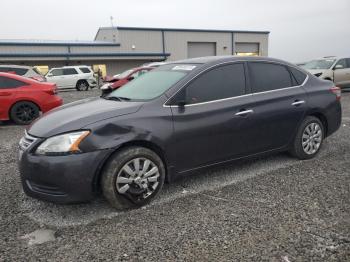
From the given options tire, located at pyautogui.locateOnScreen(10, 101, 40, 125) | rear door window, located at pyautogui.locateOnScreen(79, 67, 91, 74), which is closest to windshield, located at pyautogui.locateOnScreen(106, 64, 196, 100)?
tire, located at pyautogui.locateOnScreen(10, 101, 40, 125)

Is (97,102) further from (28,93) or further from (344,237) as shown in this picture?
(28,93)

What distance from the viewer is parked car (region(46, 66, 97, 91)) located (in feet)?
70.6

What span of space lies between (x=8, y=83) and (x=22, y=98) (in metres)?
0.51

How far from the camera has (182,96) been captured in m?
3.82

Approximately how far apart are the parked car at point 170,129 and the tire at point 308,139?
0.05ft

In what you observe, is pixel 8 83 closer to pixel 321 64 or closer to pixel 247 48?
pixel 321 64

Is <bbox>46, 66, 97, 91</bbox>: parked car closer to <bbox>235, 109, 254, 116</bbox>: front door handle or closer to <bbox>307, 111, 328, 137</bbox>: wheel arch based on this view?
<bbox>307, 111, 328, 137</bbox>: wheel arch

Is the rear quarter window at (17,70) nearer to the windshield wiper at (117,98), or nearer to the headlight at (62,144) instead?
the windshield wiper at (117,98)

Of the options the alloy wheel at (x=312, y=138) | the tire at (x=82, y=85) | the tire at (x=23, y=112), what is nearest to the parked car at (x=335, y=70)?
the alloy wheel at (x=312, y=138)

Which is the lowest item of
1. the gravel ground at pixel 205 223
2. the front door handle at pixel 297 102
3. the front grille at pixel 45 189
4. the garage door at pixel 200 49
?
the gravel ground at pixel 205 223

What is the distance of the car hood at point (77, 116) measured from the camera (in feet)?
11.0

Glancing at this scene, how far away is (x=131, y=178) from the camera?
3486 mm

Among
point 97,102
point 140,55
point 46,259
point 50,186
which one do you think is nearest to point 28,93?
point 97,102

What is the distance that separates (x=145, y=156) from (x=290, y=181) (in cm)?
193
